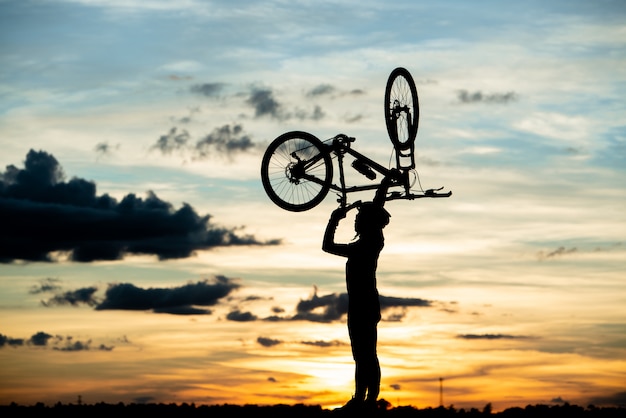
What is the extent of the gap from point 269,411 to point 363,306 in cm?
295

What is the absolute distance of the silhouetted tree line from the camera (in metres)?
17.3

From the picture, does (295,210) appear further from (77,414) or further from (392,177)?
(77,414)

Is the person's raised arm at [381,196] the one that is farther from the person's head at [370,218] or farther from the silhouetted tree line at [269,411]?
the silhouetted tree line at [269,411]

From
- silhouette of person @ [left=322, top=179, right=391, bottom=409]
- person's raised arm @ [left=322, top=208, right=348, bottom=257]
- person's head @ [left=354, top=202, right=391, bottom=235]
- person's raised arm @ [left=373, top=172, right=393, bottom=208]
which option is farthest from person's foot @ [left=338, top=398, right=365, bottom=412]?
person's raised arm @ [left=373, top=172, right=393, bottom=208]

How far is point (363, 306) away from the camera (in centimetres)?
1770

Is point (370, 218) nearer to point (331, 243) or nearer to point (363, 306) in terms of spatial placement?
point (331, 243)

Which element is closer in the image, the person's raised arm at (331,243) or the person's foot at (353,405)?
the person's foot at (353,405)

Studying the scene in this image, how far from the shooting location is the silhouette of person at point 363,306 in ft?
57.9

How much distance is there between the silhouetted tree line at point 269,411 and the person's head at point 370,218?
12.3ft

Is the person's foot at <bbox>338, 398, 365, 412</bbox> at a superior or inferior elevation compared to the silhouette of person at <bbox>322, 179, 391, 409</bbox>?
inferior

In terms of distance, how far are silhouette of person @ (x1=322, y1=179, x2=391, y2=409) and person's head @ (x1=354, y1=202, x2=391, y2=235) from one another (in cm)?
11

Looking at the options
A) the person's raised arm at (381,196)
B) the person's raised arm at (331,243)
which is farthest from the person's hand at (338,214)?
the person's raised arm at (381,196)

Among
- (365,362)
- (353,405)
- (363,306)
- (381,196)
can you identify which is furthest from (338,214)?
(353,405)

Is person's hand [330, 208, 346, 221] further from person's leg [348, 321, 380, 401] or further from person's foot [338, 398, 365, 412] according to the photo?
person's foot [338, 398, 365, 412]
